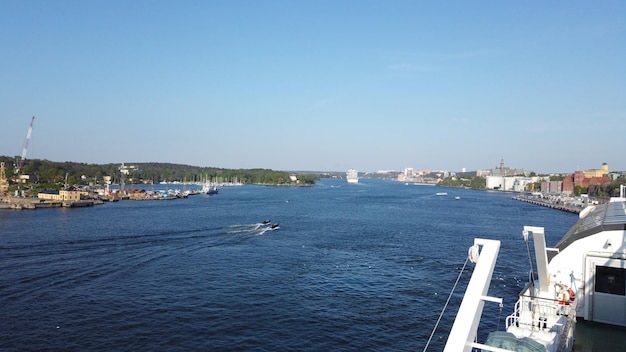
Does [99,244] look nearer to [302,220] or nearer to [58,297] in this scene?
[58,297]

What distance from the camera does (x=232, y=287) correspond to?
690 inches

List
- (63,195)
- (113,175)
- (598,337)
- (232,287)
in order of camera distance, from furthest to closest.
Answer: (113,175), (63,195), (232,287), (598,337)

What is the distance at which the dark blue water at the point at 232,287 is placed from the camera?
12.4 m

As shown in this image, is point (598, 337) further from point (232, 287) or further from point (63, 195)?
point (63, 195)

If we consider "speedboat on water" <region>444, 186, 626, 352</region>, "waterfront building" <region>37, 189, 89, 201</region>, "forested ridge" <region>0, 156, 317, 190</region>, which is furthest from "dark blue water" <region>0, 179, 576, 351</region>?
"forested ridge" <region>0, 156, 317, 190</region>

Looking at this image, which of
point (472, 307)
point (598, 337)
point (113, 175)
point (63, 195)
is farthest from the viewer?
point (113, 175)

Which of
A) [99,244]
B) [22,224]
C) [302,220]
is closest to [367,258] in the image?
[99,244]

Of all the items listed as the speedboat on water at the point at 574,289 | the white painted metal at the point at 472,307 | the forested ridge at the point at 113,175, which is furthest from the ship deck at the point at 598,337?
the forested ridge at the point at 113,175

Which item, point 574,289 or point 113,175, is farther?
point 113,175

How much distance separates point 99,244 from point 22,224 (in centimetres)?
1558

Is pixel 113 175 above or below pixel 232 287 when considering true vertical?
above

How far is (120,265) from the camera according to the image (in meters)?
20.6

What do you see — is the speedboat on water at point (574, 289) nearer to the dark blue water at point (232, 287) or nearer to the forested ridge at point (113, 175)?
the dark blue water at point (232, 287)

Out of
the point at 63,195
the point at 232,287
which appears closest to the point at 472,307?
the point at 232,287
